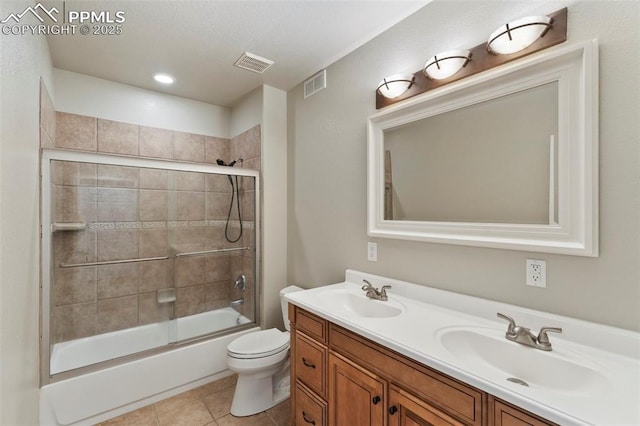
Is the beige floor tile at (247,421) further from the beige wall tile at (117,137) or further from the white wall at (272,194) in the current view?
the beige wall tile at (117,137)

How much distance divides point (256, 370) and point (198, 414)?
22.1 inches

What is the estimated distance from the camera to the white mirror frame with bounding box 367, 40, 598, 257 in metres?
1.04

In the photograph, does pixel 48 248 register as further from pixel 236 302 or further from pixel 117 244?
pixel 236 302

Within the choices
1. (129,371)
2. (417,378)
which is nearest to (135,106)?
(129,371)

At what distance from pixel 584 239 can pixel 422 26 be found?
1363mm

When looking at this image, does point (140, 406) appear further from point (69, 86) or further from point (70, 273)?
point (69, 86)

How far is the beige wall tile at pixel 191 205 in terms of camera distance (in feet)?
8.82

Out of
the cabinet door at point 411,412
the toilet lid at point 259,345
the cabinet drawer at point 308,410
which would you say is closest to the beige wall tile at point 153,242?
the toilet lid at point 259,345

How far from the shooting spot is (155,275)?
2713mm

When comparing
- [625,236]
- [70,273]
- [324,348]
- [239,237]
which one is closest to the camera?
[625,236]

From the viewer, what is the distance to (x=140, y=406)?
6.83ft

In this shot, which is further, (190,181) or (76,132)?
(190,181)

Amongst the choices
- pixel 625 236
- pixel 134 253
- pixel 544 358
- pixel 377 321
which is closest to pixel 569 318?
pixel 544 358

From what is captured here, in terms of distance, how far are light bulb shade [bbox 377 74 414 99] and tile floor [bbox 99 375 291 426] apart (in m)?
2.25
